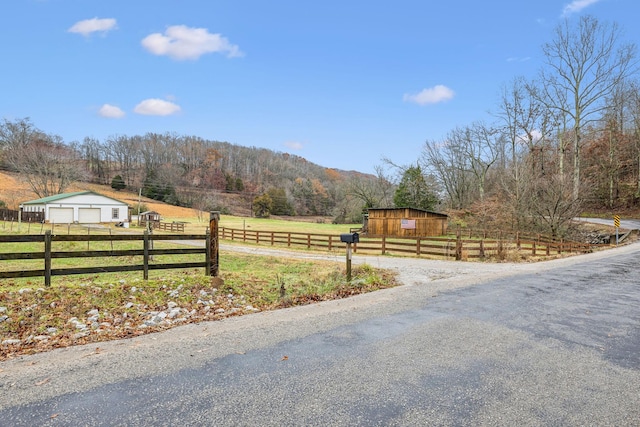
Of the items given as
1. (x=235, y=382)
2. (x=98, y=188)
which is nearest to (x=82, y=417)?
(x=235, y=382)

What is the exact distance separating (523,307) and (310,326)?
3689 mm

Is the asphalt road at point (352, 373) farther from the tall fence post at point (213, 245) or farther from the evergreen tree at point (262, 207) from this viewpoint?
the evergreen tree at point (262, 207)

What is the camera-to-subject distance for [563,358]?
3.85 m

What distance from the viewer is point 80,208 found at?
44594 millimetres

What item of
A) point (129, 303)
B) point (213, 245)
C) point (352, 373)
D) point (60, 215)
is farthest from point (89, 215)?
point (352, 373)

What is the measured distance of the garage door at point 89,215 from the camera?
44553 mm

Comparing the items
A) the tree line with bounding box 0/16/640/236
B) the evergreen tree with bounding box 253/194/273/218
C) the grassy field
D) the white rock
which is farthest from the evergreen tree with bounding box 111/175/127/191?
the white rock

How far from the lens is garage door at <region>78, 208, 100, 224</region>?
44.6 metres

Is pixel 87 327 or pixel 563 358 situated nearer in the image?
pixel 563 358

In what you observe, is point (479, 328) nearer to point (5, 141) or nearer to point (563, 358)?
point (563, 358)

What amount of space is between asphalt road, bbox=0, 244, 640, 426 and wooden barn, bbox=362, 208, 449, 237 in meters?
25.7

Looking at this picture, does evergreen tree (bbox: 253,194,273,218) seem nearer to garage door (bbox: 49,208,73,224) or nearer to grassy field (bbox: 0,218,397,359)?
garage door (bbox: 49,208,73,224)

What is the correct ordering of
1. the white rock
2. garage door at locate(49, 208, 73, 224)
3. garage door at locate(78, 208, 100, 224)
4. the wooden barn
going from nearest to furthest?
the white rock → the wooden barn → garage door at locate(49, 208, 73, 224) → garage door at locate(78, 208, 100, 224)

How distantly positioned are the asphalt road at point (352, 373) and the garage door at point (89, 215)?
1878 inches
